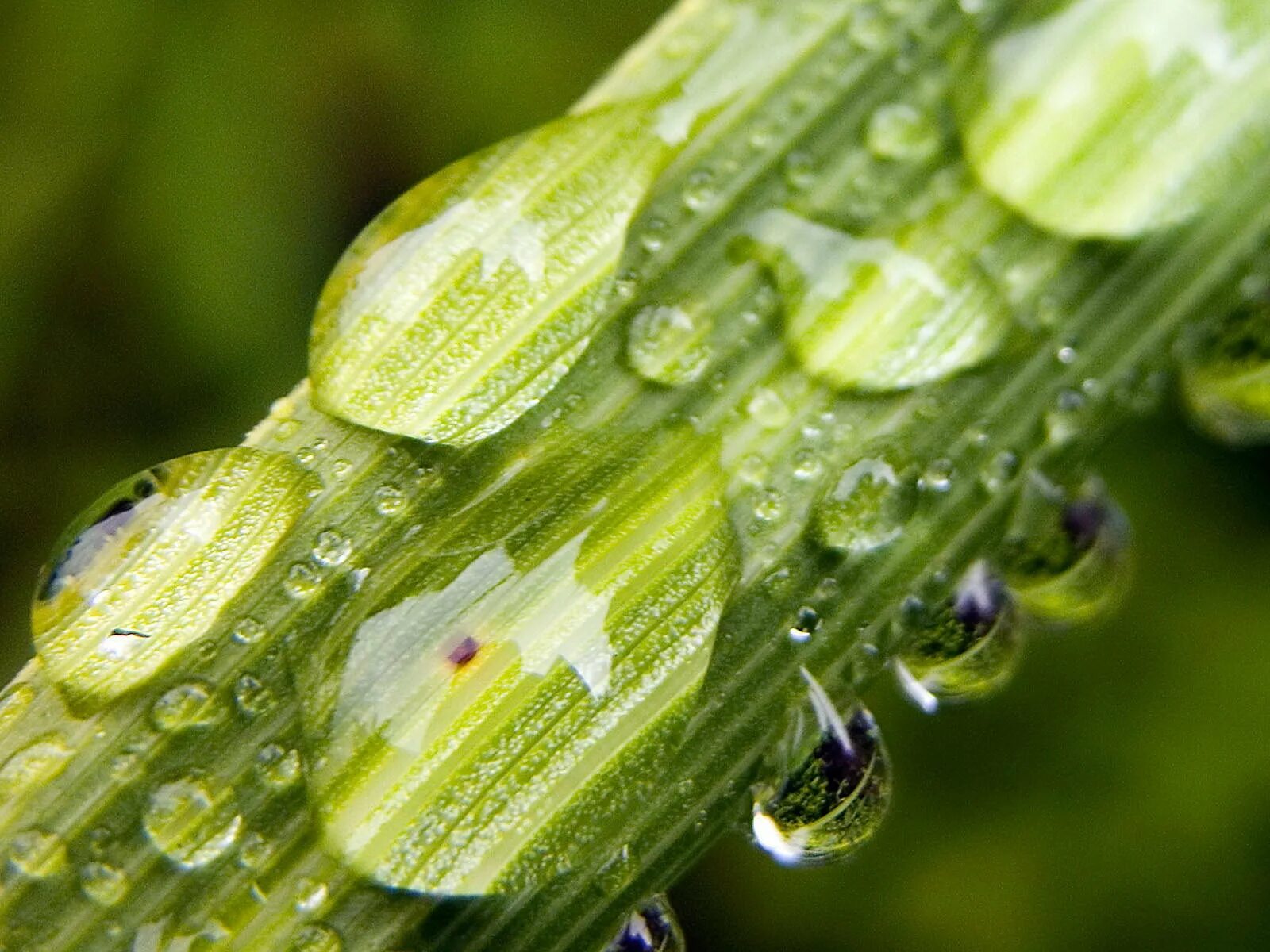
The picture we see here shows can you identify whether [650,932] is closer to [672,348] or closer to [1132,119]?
[672,348]

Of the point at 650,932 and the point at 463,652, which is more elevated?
the point at 463,652

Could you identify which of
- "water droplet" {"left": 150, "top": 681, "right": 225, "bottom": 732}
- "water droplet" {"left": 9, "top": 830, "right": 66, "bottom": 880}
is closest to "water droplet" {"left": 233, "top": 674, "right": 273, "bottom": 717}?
"water droplet" {"left": 150, "top": 681, "right": 225, "bottom": 732}

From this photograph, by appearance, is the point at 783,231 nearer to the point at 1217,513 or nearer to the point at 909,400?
the point at 909,400

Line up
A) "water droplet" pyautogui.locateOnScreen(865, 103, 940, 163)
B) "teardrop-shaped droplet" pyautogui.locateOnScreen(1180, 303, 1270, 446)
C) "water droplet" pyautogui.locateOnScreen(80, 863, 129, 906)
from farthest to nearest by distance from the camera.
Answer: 1. "teardrop-shaped droplet" pyautogui.locateOnScreen(1180, 303, 1270, 446)
2. "water droplet" pyautogui.locateOnScreen(865, 103, 940, 163)
3. "water droplet" pyautogui.locateOnScreen(80, 863, 129, 906)

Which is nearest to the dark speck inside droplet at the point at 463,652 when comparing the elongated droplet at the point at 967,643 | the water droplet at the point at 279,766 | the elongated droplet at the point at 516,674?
the elongated droplet at the point at 516,674

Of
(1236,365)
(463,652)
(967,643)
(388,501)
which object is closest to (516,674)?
(463,652)

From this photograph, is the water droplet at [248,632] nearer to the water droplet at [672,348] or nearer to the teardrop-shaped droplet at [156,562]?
the teardrop-shaped droplet at [156,562]

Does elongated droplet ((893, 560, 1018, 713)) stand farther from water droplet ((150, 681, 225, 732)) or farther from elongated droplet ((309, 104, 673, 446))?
water droplet ((150, 681, 225, 732))
